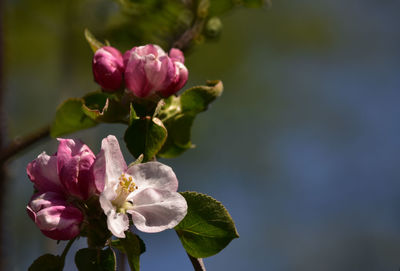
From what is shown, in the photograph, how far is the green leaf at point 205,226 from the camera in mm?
706

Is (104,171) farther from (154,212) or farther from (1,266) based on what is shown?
(1,266)

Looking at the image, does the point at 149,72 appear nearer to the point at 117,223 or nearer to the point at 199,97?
the point at 199,97

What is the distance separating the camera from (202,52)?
11.8ft

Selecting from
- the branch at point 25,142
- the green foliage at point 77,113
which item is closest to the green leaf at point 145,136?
the green foliage at point 77,113

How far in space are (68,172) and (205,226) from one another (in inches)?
7.8

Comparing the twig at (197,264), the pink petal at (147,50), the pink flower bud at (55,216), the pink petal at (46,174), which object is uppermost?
the pink petal at (147,50)

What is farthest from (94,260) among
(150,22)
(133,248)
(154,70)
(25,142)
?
(150,22)

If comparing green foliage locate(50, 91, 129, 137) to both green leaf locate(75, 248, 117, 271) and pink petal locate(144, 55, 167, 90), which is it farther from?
green leaf locate(75, 248, 117, 271)

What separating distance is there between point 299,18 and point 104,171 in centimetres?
480

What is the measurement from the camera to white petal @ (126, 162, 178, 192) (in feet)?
2.29

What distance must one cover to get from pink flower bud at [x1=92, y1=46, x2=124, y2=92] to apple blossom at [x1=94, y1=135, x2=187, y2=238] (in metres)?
0.15

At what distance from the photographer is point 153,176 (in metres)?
0.70

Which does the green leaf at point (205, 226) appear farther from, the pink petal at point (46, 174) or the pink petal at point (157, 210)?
the pink petal at point (46, 174)

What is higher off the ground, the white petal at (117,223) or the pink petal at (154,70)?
the pink petal at (154,70)
